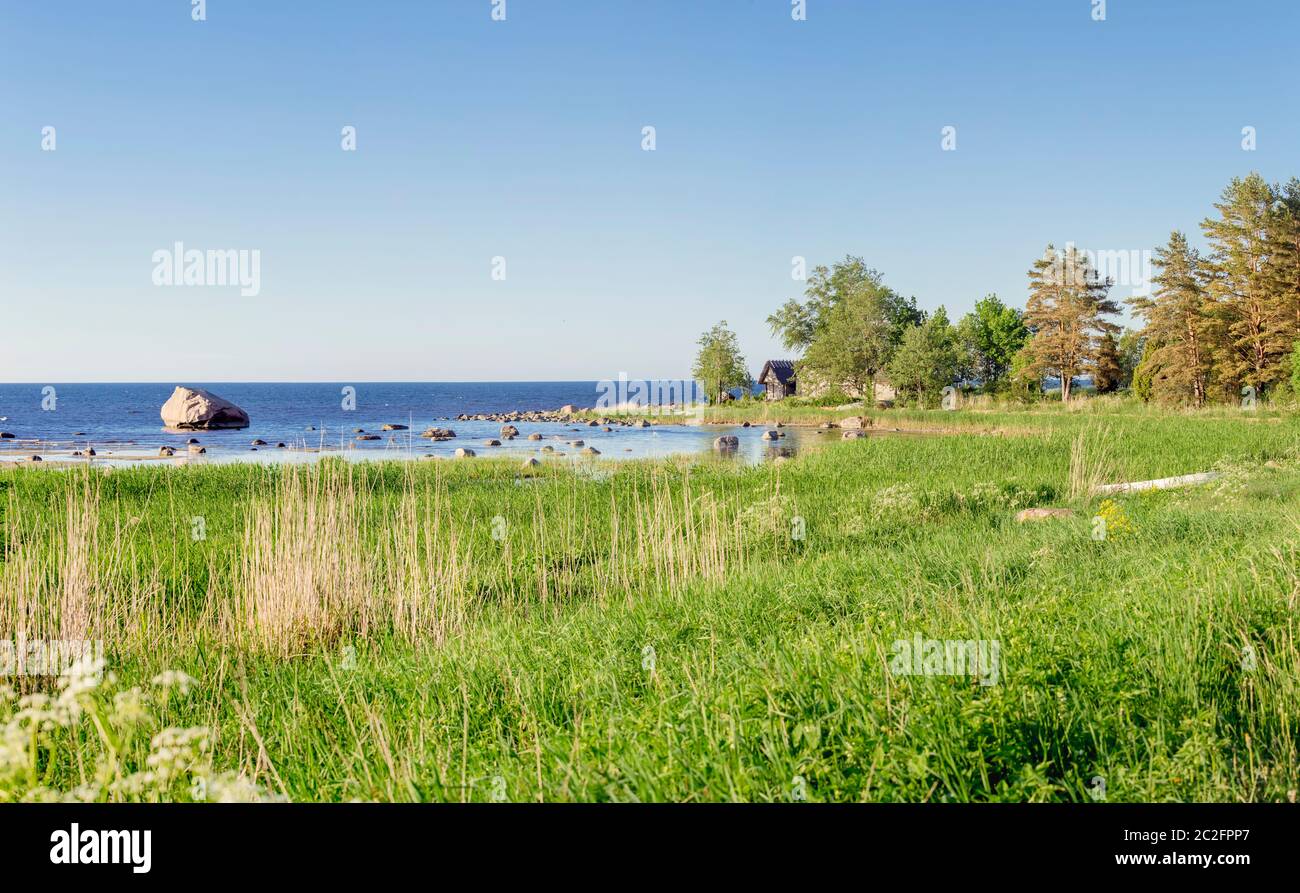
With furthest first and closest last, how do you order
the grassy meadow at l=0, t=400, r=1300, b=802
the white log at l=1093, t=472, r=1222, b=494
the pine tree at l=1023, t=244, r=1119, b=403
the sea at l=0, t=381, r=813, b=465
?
the pine tree at l=1023, t=244, r=1119, b=403
the sea at l=0, t=381, r=813, b=465
the white log at l=1093, t=472, r=1222, b=494
the grassy meadow at l=0, t=400, r=1300, b=802

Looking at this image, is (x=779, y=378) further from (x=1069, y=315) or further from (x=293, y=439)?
(x=293, y=439)

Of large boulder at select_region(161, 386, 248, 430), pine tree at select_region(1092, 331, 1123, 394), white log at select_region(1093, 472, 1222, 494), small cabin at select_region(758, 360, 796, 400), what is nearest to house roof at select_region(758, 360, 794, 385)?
small cabin at select_region(758, 360, 796, 400)

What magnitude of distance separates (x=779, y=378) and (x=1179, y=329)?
117 ft

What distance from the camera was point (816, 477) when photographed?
19594 mm

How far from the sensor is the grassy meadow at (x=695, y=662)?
3.26 meters

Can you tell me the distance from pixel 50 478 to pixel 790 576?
1613 centimetres

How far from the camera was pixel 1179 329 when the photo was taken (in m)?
41.0

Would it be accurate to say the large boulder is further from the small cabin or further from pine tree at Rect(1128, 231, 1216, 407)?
pine tree at Rect(1128, 231, 1216, 407)

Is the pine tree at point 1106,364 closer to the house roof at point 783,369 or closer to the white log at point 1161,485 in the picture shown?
the house roof at point 783,369

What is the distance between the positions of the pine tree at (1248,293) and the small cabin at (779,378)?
36317 mm

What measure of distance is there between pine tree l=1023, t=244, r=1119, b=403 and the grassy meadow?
4065 cm

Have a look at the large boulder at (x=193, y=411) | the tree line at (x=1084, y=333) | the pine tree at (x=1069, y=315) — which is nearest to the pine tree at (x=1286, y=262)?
the tree line at (x=1084, y=333)

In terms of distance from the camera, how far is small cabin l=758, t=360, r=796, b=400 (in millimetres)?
72881
